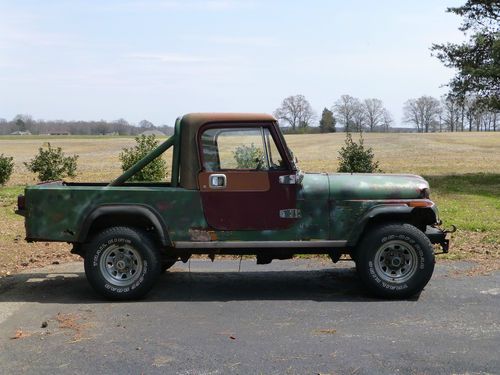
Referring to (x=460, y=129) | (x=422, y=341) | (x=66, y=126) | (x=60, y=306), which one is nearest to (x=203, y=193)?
(x=60, y=306)

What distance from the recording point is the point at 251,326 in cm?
514

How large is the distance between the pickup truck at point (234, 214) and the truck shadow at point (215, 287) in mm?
389

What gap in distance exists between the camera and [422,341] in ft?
15.4

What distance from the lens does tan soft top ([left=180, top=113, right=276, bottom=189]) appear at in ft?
19.7

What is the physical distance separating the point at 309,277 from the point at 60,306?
2871 millimetres

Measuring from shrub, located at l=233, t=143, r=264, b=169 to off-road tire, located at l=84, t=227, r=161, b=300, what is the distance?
4.10 ft

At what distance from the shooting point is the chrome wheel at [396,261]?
236 inches

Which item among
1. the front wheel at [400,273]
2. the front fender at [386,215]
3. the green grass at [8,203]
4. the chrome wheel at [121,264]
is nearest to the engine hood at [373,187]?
the front fender at [386,215]

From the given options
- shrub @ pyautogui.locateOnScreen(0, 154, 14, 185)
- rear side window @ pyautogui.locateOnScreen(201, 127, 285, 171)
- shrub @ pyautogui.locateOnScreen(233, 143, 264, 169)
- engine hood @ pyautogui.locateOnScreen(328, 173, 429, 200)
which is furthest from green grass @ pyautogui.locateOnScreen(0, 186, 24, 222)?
engine hood @ pyautogui.locateOnScreen(328, 173, 429, 200)

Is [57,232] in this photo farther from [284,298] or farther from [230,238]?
[284,298]

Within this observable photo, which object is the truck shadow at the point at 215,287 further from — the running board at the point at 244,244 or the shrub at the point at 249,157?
the shrub at the point at 249,157

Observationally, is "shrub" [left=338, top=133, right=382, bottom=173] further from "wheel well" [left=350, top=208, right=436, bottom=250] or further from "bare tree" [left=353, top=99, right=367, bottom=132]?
"bare tree" [left=353, top=99, right=367, bottom=132]

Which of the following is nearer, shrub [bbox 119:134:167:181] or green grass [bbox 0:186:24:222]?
green grass [bbox 0:186:24:222]

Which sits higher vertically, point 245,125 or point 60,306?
point 245,125
